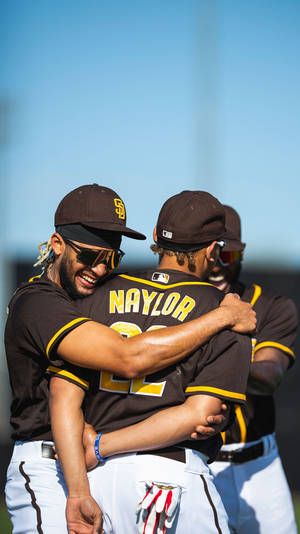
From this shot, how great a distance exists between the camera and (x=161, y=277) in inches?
132

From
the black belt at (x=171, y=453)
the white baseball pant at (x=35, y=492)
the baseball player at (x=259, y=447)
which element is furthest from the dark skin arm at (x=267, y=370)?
the white baseball pant at (x=35, y=492)

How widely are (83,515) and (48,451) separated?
0.45 meters

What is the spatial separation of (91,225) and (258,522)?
2.54m

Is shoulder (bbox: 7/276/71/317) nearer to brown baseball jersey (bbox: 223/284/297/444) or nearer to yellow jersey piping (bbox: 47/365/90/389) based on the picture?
yellow jersey piping (bbox: 47/365/90/389)

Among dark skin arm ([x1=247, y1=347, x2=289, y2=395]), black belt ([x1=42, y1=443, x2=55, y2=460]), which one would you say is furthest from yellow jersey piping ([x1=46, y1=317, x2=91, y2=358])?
dark skin arm ([x1=247, y1=347, x2=289, y2=395])

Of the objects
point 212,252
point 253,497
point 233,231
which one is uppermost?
point 212,252

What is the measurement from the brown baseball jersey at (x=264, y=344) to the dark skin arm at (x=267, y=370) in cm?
6

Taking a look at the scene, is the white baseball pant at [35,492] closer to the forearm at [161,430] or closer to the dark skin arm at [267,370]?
the forearm at [161,430]

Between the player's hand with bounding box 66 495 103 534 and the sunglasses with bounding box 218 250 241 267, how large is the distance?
7.61 ft

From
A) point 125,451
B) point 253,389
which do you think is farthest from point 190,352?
point 253,389

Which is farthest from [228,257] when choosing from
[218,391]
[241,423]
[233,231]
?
[218,391]

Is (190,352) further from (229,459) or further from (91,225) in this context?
(229,459)

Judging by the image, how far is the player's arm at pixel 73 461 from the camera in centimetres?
305

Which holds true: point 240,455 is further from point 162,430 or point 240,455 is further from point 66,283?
point 66,283
